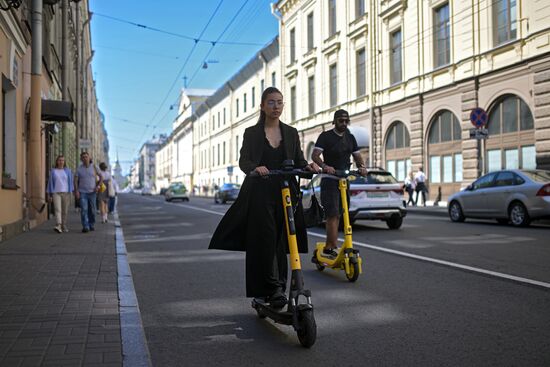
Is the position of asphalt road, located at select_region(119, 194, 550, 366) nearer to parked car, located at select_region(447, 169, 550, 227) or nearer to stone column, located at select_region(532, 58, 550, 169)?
parked car, located at select_region(447, 169, 550, 227)

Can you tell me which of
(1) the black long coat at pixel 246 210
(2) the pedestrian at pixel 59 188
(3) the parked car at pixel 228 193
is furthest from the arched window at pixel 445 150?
(1) the black long coat at pixel 246 210

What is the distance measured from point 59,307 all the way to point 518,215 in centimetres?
1110

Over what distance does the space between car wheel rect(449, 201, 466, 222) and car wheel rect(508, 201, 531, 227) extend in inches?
78.6

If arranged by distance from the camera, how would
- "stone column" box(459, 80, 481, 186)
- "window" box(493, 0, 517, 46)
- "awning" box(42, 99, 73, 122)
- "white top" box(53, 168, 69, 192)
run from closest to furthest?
"white top" box(53, 168, 69, 192), "awning" box(42, 99, 73, 122), "window" box(493, 0, 517, 46), "stone column" box(459, 80, 481, 186)

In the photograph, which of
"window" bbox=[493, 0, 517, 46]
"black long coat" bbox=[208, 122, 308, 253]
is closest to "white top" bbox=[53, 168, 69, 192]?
"black long coat" bbox=[208, 122, 308, 253]

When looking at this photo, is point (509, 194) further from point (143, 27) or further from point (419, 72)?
point (143, 27)

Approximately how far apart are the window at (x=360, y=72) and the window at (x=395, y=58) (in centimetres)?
283

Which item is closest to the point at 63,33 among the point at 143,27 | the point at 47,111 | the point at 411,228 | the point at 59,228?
the point at 143,27

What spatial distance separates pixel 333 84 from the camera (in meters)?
33.8

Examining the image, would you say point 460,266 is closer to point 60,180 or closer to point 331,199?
point 331,199

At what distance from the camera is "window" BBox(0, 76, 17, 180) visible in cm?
1097

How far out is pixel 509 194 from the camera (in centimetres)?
1325

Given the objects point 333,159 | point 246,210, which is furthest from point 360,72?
point 246,210

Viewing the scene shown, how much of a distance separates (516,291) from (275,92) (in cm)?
316
